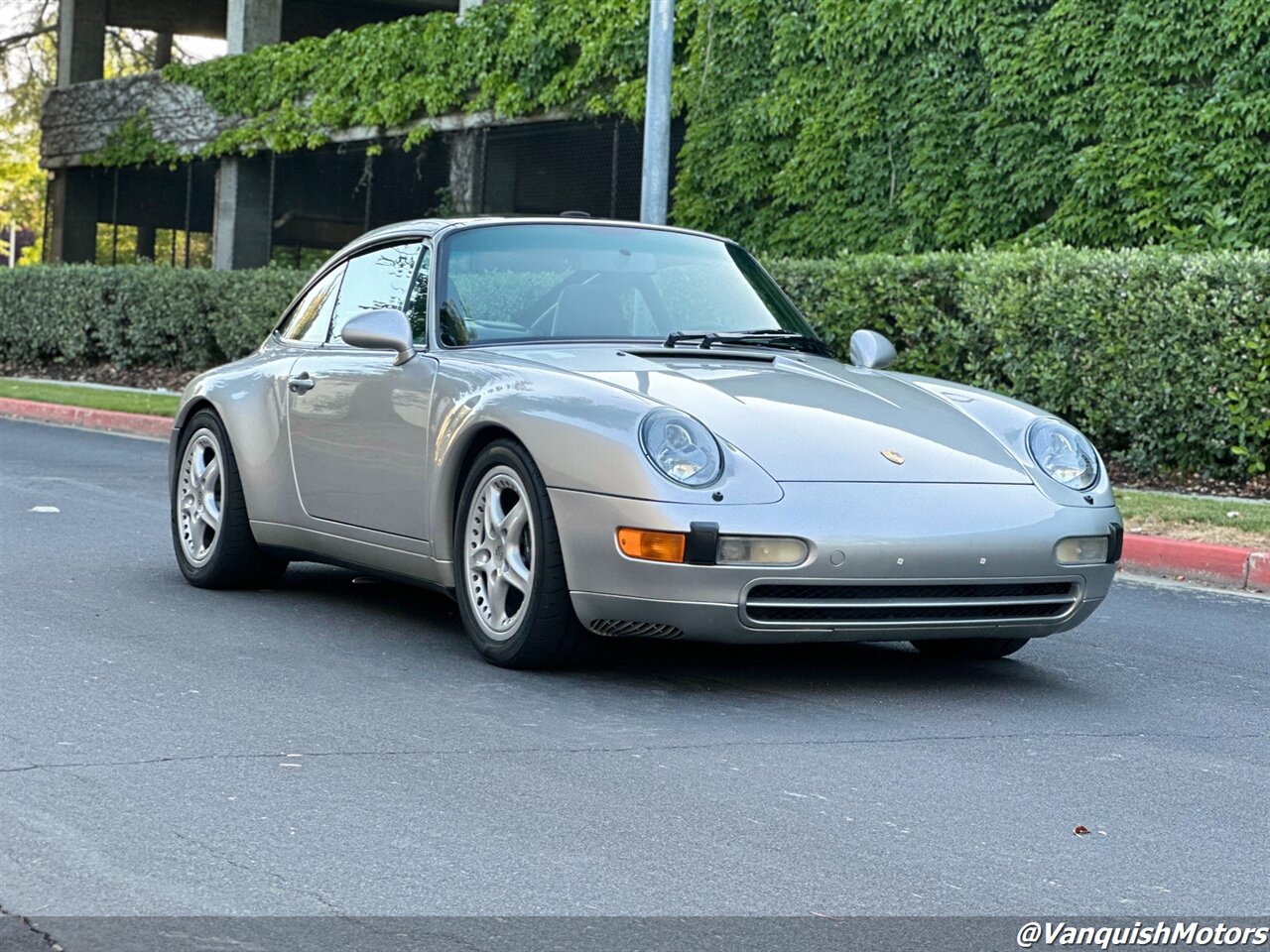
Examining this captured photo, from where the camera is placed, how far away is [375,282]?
713cm

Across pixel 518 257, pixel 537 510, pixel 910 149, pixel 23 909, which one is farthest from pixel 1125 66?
pixel 23 909

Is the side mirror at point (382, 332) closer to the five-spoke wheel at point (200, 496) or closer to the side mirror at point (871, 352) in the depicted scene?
the five-spoke wheel at point (200, 496)

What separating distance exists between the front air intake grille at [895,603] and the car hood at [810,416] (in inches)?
12.8

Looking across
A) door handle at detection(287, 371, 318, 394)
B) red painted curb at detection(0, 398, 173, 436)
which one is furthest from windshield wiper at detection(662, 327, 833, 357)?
red painted curb at detection(0, 398, 173, 436)

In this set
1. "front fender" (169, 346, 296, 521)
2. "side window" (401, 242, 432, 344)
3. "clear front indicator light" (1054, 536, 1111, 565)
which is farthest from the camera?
"front fender" (169, 346, 296, 521)

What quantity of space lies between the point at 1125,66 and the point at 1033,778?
1264 cm

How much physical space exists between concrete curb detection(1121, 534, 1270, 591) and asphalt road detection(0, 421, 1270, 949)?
177 cm

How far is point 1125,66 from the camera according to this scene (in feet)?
53.0

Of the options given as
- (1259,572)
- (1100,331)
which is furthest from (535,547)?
(1100,331)

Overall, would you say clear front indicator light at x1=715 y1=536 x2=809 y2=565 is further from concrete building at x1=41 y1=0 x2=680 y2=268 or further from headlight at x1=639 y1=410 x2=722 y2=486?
concrete building at x1=41 y1=0 x2=680 y2=268

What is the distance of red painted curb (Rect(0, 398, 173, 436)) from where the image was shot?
17750 mm

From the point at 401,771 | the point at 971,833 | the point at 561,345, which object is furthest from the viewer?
the point at 561,345

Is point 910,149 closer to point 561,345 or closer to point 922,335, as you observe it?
point 922,335

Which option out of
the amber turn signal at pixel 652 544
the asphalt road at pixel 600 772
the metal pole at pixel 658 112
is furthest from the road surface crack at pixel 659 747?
the metal pole at pixel 658 112
